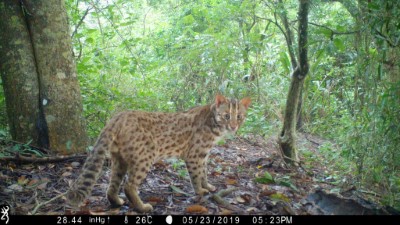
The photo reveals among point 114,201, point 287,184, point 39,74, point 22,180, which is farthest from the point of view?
point 39,74

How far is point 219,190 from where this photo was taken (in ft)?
20.0

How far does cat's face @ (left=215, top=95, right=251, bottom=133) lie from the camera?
603 centimetres

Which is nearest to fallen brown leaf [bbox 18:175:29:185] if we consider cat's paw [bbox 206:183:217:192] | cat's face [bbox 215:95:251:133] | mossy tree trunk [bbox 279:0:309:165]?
cat's paw [bbox 206:183:217:192]

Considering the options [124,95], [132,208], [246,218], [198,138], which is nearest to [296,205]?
[246,218]

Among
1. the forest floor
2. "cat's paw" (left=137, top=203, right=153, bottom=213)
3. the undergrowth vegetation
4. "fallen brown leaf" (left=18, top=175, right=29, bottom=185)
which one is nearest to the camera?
the forest floor

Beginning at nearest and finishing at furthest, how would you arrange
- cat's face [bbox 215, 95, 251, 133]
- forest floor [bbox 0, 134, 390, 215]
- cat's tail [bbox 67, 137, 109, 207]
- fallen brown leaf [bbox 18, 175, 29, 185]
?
1. cat's tail [bbox 67, 137, 109, 207]
2. forest floor [bbox 0, 134, 390, 215]
3. fallen brown leaf [bbox 18, 175, 29, 185]
4. cat's face [bbox 215, 95, 251, 133]

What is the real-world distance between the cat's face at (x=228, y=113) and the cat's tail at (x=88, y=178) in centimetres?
179

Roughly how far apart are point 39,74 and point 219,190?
10.9ft

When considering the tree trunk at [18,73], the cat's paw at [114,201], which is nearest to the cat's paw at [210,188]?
the cat's paw at [114,201]

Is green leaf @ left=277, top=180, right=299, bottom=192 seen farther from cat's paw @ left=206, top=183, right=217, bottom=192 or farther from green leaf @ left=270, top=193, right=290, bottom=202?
cat's paw @ left=206, top=183, right=217, bottom=192

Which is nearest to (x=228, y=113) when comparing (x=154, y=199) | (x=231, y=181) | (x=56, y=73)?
(x=231, y=181)

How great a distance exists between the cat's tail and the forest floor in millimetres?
185

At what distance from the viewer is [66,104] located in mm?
6656

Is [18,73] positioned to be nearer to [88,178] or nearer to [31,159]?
[31,159]
